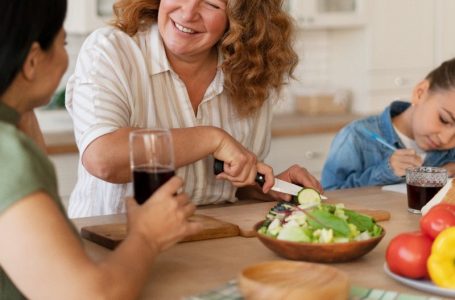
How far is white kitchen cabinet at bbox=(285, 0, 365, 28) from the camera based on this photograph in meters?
4.55

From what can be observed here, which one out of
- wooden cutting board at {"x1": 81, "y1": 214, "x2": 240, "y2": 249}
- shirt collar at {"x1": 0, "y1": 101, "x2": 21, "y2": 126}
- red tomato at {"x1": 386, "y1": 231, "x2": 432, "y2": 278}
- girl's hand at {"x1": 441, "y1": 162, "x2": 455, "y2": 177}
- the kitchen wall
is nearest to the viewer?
shirt collar at {"x1": 0, "y1": 101, "x2": 21, "y2": 126}

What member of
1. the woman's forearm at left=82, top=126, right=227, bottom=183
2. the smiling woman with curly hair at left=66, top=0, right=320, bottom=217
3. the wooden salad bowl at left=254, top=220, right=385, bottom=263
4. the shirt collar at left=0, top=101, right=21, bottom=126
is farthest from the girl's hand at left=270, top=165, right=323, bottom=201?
the shirt collar at left=0, top=101, right=21, bottom=126

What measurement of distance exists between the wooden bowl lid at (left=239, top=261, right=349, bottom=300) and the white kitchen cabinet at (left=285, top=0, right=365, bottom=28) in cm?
321

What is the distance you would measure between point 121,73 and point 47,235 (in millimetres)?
1060

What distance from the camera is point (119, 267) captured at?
143 cm

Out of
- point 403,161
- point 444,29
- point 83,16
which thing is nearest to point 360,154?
point 403,161

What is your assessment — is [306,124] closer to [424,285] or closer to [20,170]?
[424,285]

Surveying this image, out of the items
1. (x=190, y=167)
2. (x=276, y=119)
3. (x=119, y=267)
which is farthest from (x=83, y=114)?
(x=276, y=119)

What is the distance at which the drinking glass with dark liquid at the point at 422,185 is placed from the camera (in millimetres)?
2254

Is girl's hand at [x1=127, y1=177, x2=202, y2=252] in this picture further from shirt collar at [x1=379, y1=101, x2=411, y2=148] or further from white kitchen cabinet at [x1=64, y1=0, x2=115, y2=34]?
white kitchen cabinet at [x1=64, y1=0, x2=115, y2=34]

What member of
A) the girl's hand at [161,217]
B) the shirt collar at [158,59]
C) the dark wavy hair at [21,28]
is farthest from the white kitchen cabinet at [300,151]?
the dark wavy hair at [21,28]

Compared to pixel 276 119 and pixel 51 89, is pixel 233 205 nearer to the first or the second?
pixel 51 89

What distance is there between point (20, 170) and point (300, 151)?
3.10 m

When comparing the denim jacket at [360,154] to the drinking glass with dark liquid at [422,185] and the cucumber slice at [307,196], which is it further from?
the cucumber slice at [307,196]
